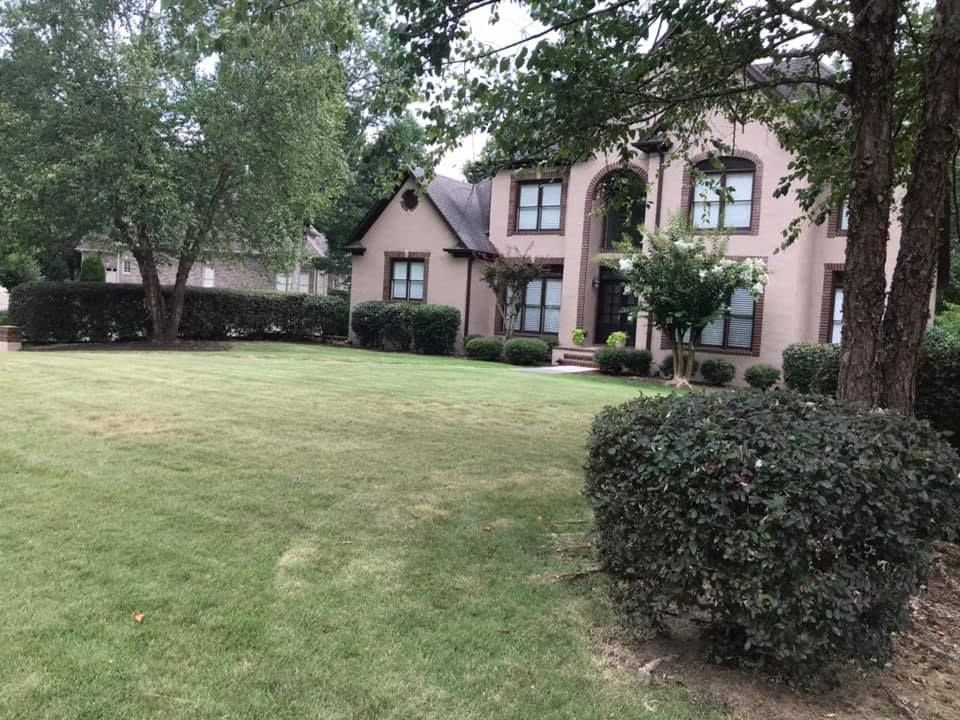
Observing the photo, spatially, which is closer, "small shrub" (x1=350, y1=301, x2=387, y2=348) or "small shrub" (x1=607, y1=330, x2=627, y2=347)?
"small shrub" (x1=607, y1=330, x2=627, y2=347)

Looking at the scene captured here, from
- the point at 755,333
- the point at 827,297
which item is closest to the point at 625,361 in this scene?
the point at 755,333

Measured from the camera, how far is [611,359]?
1808cm

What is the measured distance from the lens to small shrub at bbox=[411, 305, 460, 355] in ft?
68.8

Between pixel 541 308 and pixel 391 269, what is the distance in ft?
16.9

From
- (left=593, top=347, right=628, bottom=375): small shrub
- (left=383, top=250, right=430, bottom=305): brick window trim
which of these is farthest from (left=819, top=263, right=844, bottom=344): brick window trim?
(left=383, top=250, right=430, bottom=305): brick window trim

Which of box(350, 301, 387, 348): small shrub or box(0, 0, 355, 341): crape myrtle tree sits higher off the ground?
box(0, 0, 355, 341): crape myrtle tree

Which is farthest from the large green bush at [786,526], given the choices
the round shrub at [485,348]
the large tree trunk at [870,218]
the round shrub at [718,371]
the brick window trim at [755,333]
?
the round shrub at [485,348]

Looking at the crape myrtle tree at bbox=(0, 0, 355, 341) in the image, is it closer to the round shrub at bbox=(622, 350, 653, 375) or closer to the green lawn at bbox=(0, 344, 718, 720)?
the round shrub at bbox=(622, 350, 653, 375)

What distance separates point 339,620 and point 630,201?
5.99 meters

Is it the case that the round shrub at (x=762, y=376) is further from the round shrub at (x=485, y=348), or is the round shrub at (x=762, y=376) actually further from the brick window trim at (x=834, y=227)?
the round shrub at (x=485, y=348)

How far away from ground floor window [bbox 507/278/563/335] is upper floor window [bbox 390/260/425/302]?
10.7ft

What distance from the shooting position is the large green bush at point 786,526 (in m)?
2.79

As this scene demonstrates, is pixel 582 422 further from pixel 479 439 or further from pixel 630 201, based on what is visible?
pixel 630 201

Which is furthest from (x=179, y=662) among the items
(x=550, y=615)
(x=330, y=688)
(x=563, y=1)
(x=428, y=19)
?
(x=563, y=1)
